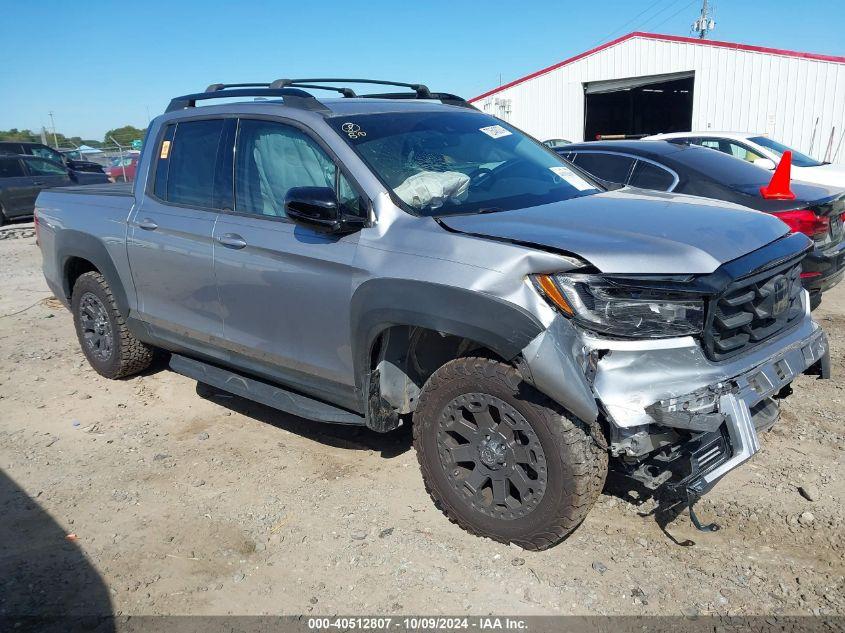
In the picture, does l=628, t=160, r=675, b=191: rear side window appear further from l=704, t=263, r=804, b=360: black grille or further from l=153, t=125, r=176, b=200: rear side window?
l=153, t=125, r=176, b=200: rear side window

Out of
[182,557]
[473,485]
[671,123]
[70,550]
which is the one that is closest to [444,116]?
[473,485]

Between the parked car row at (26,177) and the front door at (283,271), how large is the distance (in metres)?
13.8

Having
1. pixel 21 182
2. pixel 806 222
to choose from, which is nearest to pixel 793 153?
pixel 806 222

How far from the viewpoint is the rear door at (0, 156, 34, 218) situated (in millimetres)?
16156

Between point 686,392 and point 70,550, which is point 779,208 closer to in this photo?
point 686,392

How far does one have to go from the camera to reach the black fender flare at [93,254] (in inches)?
197

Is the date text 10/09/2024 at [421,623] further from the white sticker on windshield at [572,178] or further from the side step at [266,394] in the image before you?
the white sticker on windshield at [572,178]

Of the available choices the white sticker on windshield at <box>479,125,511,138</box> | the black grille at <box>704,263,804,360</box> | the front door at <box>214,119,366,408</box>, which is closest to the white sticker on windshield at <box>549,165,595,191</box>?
the white sticker on windshield at <box>479,125,511,138</box>

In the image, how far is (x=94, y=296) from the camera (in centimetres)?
539

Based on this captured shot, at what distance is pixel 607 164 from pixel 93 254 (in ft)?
14.7

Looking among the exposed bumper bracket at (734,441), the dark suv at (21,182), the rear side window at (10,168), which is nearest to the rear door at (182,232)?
the exposed bumper bracket at (734,441)

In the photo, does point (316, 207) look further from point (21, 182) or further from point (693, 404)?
point (21, 182)

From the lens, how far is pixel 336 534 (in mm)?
3443

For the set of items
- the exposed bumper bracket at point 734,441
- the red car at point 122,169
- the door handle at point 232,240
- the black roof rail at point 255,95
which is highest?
the black roof rail at point 255,95
